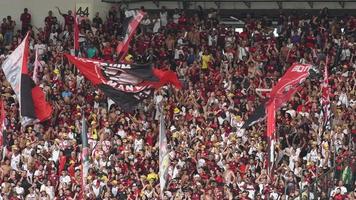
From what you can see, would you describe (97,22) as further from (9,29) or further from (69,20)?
(9,29)

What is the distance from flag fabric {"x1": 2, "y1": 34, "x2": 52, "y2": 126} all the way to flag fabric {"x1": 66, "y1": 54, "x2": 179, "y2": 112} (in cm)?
277

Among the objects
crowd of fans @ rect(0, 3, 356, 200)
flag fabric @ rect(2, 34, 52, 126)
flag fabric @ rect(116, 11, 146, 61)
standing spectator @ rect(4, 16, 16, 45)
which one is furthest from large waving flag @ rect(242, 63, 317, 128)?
standing spectator @ rect(4, 16, 16, 45)

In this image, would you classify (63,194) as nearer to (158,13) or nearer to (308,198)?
(308,198)

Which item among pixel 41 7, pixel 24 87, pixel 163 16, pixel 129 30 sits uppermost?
pixel 41 7

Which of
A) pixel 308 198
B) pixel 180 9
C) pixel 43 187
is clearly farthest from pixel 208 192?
pixel 180 9

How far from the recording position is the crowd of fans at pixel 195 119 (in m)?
34.2

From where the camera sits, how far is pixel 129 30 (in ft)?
129

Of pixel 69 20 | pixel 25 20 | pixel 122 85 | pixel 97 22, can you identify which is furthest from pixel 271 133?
pixel 25 20

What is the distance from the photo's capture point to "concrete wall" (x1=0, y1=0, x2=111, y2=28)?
46625mm

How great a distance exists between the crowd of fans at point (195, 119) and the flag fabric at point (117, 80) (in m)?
2.27

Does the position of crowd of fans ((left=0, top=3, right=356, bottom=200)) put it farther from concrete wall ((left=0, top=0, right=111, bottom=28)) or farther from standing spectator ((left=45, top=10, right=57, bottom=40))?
concrete wall ((left=0, top=0, right=111, bottom=28))

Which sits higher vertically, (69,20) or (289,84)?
(69,20)

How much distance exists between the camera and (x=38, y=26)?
4684 cm

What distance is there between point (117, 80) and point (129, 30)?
4748 mm
